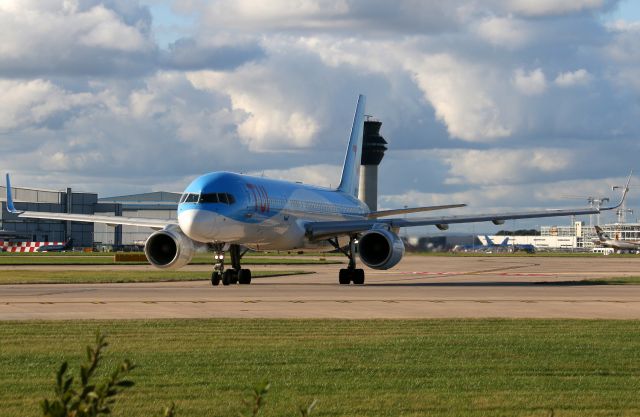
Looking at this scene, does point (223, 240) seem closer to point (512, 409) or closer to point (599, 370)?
point (599, 370)

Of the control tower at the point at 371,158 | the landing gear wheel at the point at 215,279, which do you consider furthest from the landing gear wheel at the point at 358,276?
the control tower at the point at 371,158

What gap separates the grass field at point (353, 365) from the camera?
11602mm

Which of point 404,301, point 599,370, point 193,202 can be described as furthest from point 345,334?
point 193,202

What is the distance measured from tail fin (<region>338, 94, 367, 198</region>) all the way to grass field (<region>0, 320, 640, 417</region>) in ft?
117

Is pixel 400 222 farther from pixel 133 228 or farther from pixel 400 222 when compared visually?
pixel 133 228

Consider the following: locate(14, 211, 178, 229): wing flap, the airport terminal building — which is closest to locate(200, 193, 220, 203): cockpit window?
locate(14, 211, 178, 229): wing flap

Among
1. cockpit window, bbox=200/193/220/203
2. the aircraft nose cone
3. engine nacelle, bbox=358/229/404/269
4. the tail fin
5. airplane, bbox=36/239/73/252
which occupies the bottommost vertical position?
airplane, bbox=36/239/73/252

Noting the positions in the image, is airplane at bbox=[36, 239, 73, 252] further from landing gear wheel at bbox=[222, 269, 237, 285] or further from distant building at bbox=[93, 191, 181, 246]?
landing gear wheel at bbox=[222, 269, 237, 285]

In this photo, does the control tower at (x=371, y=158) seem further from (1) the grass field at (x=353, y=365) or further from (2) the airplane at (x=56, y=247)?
(1) the grass field at (x=353, y=365)

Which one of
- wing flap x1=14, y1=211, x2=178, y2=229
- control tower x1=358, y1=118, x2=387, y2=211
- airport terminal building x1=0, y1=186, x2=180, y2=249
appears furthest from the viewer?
control tower x1=358, y1=118, x2=387, y2=211

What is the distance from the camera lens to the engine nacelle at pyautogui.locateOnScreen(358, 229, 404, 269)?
40.3 metres

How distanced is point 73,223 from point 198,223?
110704mm

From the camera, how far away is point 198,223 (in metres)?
37.4

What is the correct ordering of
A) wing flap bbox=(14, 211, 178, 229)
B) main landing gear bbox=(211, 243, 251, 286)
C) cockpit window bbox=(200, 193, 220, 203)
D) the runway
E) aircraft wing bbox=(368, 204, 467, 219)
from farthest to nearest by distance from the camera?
aircraft wing bbox=(368, 204, 467, 219) → wing flap bbox=(14, 211, 178, 229) → main landing gear bbox=(211, 243, 251, 286) → cockpit window bbox=(200, 193, 220, 203) → the runway
